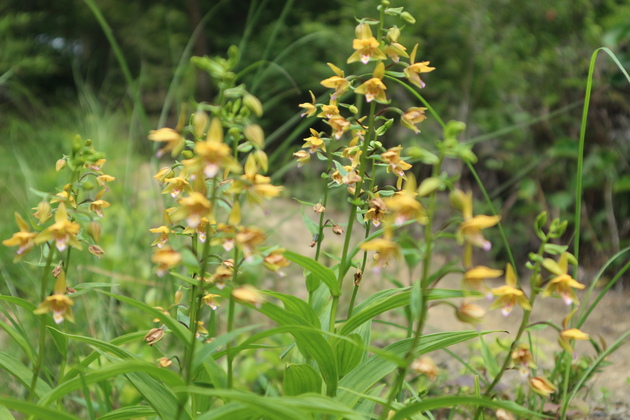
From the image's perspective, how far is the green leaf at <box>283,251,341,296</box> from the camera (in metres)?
1.01

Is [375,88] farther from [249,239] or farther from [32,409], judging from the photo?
[32,409]

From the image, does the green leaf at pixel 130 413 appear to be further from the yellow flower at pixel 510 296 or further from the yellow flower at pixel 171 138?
the yellow flower at pixel 510 296

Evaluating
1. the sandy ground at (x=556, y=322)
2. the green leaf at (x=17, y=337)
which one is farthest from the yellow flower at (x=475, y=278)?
the green leaf at (x=17, y=337)

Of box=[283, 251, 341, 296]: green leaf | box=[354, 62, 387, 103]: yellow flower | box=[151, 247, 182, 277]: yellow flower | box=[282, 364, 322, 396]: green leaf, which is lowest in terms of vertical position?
box=[282, 364, 322, 396]: green leaf

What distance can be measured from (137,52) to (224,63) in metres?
8.08

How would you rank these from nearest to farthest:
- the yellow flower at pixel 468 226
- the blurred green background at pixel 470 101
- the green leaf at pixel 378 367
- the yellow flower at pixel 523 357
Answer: the yellow flower at pixel 468 226
the yellow flower at pixel 523 357
the green leaf at pixel 378 367
the blurred green background at pixel 470 101

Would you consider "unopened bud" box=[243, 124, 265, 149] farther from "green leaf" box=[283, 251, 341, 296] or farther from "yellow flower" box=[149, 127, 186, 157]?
"green leaf" box=[283, 251, 341, 296]

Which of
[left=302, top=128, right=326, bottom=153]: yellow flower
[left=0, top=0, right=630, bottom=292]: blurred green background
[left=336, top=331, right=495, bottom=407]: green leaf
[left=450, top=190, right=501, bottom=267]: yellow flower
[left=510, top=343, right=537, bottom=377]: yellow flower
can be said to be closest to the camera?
[left=450, top=190, right=501, bottom=267]: yellow flower

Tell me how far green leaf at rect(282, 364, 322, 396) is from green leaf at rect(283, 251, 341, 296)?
0.17m

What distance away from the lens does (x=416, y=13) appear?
4.74 m

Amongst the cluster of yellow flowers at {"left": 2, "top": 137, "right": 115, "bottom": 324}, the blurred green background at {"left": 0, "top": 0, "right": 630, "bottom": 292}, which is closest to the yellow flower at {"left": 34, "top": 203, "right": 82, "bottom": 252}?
the cluster of yellow flowers at {"left": 2, "top": 137, "right": 115, "bottom": 324}

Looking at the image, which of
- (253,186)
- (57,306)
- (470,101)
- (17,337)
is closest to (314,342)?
(253,186)

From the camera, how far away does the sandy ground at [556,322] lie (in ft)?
6.03

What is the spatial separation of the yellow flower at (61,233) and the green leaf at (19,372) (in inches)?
14.5
